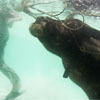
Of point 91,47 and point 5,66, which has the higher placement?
point 91,47

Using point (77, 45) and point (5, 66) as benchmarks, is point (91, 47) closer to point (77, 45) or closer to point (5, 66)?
point (77, 45)

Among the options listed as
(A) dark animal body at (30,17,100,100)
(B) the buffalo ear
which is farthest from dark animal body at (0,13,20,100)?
(B) the buffalo ear

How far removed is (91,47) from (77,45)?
0.37 m

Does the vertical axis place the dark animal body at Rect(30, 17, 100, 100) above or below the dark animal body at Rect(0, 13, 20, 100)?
above

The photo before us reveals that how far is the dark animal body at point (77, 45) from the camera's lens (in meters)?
6.27

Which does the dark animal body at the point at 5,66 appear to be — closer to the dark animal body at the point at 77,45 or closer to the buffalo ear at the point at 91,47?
the dark animal body at the point at 77,45

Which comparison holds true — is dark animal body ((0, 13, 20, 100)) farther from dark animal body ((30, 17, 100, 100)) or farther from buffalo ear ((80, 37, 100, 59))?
buffalo ear ((80, 37, 100, 59))

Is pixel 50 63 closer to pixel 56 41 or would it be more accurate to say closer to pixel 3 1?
pixel 3 1

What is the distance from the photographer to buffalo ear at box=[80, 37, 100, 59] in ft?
20.5

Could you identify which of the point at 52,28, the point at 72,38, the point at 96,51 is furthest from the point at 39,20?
the point at 96,51

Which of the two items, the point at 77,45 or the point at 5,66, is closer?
the point at 77,45

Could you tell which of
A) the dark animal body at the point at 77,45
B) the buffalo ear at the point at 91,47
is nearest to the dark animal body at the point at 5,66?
the dark animal body at the point at 77,45

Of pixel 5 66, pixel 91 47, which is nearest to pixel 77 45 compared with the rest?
pixel 91 47

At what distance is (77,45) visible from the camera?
20.7 feet
